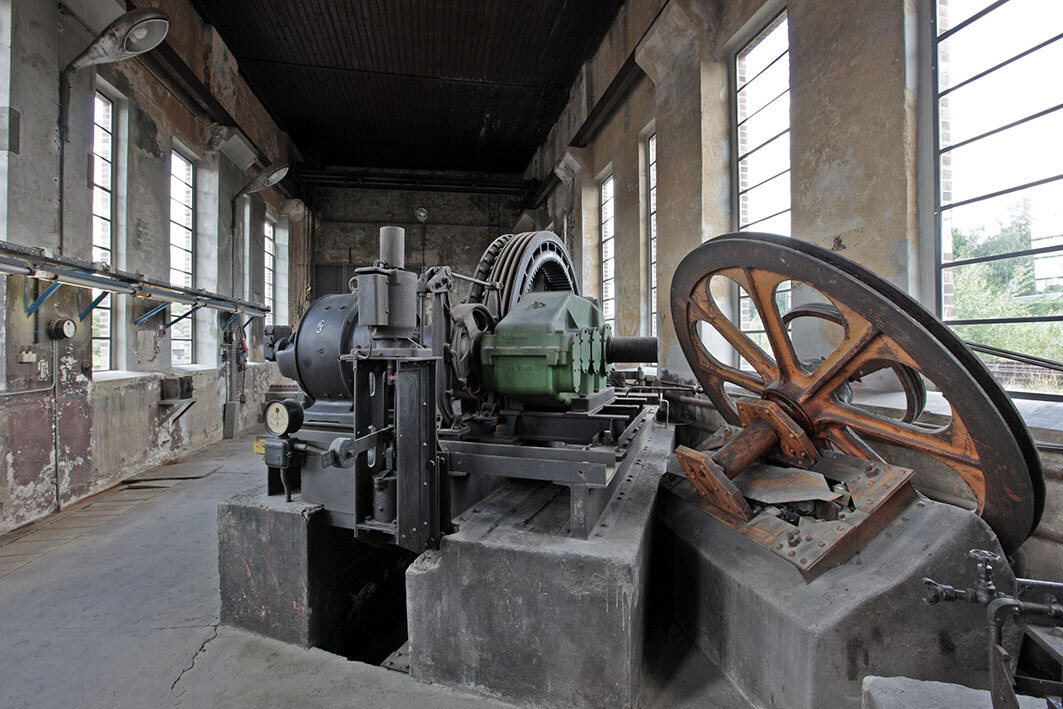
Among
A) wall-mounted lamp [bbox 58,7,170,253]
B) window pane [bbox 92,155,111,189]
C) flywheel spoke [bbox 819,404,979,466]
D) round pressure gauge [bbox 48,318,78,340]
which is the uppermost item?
wall-mounted lamp [bbox 58,7,170,253]

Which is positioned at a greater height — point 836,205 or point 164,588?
point 836,205

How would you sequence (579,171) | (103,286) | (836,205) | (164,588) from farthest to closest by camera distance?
(579,171) < (103,286) < (836,205) < (164,588)

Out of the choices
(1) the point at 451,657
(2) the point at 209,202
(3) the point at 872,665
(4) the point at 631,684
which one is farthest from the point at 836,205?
(2) the point at 209,202

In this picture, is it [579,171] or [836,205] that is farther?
[579,171]

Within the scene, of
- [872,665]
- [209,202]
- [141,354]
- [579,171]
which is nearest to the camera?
[872,665]

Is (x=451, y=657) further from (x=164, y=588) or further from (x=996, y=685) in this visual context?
(x=164, y=588)

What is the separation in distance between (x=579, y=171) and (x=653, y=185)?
2.62 m

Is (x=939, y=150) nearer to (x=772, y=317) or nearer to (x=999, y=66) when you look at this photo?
(x=999, y=66)

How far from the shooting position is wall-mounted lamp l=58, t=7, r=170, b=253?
4.07 m

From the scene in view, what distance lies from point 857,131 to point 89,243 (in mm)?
6658

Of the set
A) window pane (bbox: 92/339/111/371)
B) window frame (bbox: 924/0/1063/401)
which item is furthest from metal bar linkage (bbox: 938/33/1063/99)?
window pane (bbox: 92/339/111/371)

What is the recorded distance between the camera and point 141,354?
5727 mm

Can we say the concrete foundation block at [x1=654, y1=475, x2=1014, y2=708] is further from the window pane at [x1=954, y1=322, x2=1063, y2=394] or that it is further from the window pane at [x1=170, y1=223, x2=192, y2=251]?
the window pane at [x1=170, y1=223, x2=192, y2=251]

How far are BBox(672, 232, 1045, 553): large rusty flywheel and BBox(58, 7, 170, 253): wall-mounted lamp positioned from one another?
4.91 meters
